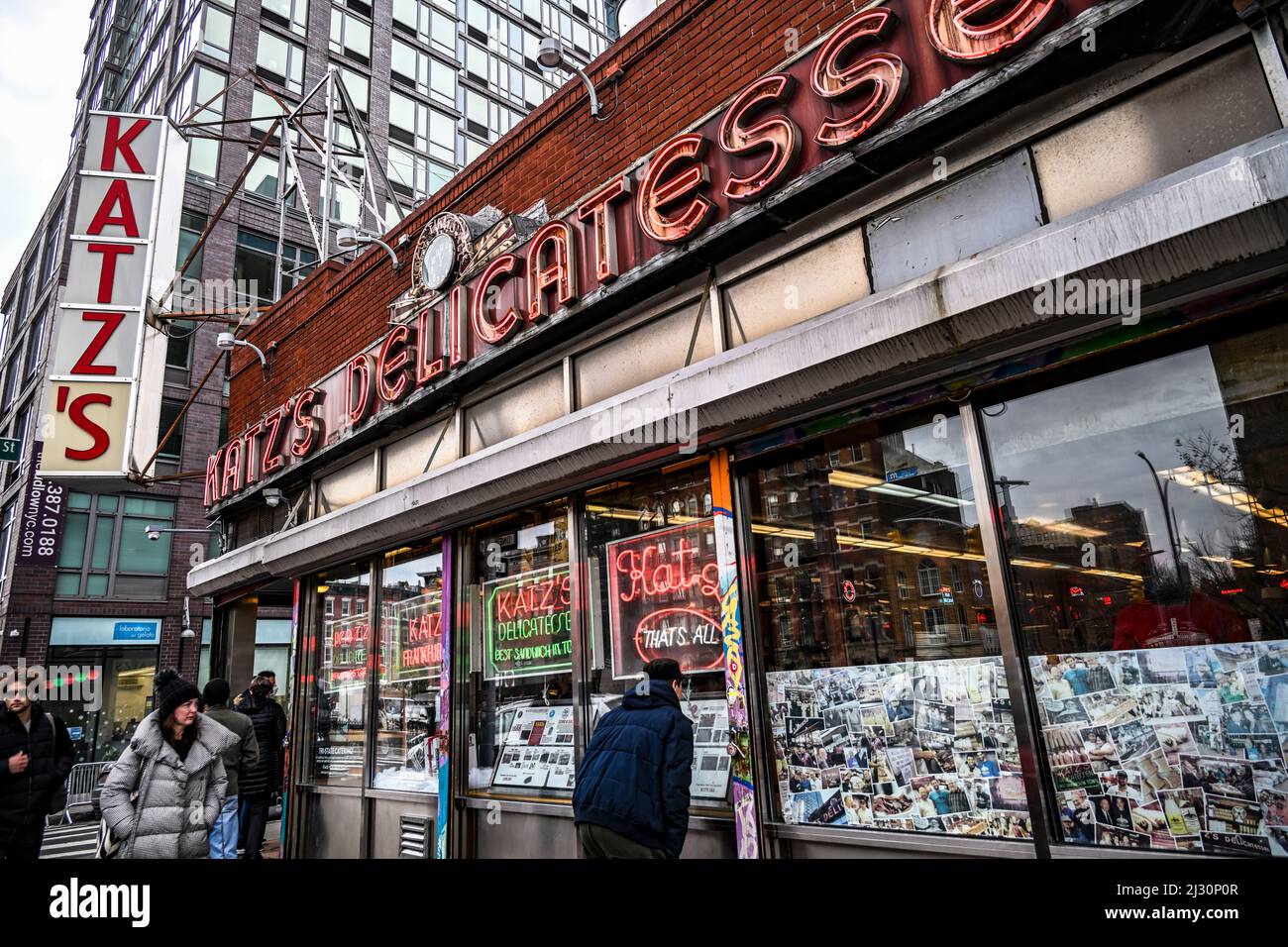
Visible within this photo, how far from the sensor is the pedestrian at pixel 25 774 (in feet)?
18.5

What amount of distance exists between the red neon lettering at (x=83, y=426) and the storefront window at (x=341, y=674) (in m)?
3.69

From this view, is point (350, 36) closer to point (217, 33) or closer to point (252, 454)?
point (217, 33)

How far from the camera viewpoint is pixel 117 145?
10875 mm

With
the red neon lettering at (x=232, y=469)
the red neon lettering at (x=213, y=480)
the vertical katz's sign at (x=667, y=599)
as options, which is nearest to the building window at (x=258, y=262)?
the red neon lettering at (x=213, y=480)

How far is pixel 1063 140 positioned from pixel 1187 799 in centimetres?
302

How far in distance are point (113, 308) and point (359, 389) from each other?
16.9 ft

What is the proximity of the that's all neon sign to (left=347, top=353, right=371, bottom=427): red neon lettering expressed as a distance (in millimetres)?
15

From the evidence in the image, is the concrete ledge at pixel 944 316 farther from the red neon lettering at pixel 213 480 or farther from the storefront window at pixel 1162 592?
the red neon lettering at pixel 213 480

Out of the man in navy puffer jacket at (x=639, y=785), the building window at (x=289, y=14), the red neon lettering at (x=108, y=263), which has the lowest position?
the man in navy puffer jacket at (x=639, y=785)

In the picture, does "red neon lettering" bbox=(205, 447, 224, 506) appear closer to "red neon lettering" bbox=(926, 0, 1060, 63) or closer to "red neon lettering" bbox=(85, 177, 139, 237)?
"red neon lettering" bbox=(85, 177, 139, 237)

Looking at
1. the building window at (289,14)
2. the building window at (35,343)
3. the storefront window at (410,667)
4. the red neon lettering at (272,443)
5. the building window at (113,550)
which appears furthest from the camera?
the building window at (289,14)

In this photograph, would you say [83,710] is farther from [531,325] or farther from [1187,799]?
[1187,799]
